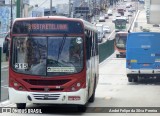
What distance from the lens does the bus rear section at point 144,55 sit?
1167 inches

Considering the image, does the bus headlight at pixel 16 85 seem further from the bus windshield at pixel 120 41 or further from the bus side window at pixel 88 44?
Result: the bus windshield at pixel 120 41

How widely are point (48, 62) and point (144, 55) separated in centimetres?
1505

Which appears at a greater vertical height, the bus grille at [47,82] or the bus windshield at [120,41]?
the bus grille at [47,82]

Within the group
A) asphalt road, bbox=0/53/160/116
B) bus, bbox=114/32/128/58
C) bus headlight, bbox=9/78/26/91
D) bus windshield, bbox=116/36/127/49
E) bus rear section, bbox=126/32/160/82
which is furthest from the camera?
bus windshield, bbox=116/36/127/49

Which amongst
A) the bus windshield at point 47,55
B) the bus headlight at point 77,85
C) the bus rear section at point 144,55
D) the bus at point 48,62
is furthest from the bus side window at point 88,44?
the bus rear section at point 144,55

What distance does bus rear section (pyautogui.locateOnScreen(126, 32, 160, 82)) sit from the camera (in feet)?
97.2

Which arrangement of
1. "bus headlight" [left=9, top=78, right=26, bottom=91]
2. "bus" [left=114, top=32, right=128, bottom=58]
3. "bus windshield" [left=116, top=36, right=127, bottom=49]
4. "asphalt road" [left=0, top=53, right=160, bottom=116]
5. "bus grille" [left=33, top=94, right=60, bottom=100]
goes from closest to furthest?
1. "bus grille" [left=33, top=94, right=60, bottom=100]
2. "bus headlight" [left=9, top=78, right=26, bottom=91]
3. "asphalt road" [left=0, top=53, right=160, bottom=116]
4. "bus" [left=114, top=32, right=128, bottom=58]
5. "bus windshield" [left=116, top=36, right=127, bottom=49]

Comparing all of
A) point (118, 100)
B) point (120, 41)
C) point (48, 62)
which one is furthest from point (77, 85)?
point (120, 41)

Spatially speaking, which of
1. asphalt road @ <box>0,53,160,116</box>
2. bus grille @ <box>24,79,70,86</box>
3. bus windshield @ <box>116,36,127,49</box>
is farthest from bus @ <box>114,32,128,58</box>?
bus grille @ <box>24,79,70,86</box>

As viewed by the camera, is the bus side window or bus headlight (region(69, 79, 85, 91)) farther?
the bus side window

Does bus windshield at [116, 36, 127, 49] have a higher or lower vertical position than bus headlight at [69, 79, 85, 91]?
lower

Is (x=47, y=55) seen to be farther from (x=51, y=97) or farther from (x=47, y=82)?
(x=51, y=97)

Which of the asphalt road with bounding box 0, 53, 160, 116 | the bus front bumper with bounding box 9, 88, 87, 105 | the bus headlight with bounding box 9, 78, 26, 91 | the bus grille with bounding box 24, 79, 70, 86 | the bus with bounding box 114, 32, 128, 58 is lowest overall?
the bus with bounding box 114, 32, 128, 58

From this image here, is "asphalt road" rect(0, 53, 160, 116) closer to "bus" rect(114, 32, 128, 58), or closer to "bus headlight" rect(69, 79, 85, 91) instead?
"bus headlight" rect(69, 79, 85, 91)
